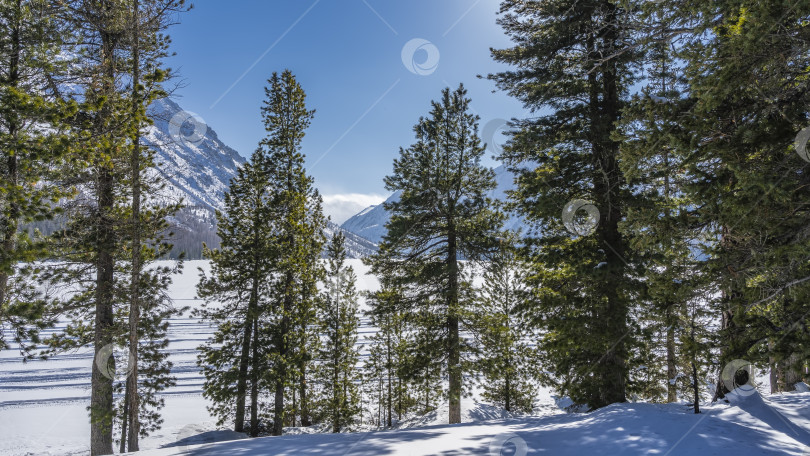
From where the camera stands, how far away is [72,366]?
32.0 m

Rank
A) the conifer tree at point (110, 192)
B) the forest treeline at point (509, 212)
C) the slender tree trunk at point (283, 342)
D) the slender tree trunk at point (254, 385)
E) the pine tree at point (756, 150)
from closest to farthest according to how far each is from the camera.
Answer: the pine tree at point (756, 150) → the forest treeline at point (509, 212) → the conifer tree at point (110, 192) → the slender tree trunk at point (283, 342) → the slender tree trunk at point (254, 385)

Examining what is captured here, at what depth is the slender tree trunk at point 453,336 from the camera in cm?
1309

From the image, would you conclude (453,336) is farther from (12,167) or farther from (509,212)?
(12,167)

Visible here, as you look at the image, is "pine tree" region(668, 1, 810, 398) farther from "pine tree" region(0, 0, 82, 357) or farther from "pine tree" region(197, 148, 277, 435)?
"pine tree" region(197, 148, 277, 435)

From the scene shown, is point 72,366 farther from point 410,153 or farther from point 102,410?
point 410,153

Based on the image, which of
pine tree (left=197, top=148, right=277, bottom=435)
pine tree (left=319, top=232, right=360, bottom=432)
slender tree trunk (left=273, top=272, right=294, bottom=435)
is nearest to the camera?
slender tree trunk (left=273, top=272, right=294, bottom=435)

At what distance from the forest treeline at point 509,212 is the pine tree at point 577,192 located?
58mm

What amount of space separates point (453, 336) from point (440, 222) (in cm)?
422
